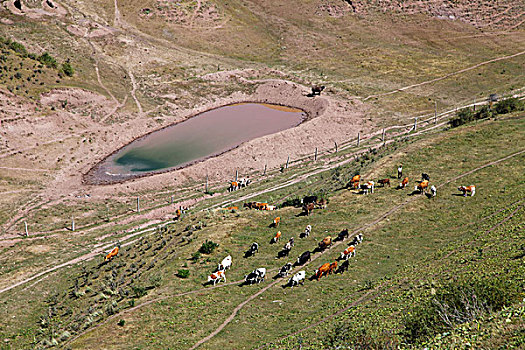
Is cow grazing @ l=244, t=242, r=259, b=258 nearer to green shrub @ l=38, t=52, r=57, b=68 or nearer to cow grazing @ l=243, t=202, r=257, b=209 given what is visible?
cow grazing @ l=243, t=202, r=257, b=209

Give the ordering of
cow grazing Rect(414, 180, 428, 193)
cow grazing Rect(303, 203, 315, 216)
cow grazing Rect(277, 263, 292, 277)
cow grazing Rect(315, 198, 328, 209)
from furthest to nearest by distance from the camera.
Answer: cow grazing Rect(315, 198, 328, 209) < cow grazing Rect(303, 203, 315, 216) < cow grazing Rect(414, 180, 428, 193) < cow grazing Rect(277, 263, 292, 277)

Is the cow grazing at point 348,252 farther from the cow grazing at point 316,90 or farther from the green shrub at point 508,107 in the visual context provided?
the cow grazing at point 316,90

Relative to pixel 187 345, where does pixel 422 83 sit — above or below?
above

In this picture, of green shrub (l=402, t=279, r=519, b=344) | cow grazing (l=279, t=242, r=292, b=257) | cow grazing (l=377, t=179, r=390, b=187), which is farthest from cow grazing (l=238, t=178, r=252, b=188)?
green shrub (l=402, t=279, r=519, b=344)

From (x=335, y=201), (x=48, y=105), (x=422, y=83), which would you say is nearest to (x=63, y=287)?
(x=335, y=201)

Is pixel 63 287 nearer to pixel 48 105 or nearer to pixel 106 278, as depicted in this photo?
pixel 106 278

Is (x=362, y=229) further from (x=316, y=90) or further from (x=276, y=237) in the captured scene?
(x=316, y=90)

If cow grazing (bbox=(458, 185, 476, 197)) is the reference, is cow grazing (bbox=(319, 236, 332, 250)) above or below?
below

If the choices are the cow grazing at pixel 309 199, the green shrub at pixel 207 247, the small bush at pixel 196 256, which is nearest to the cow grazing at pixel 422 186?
the cow grazing at pixel 309 199

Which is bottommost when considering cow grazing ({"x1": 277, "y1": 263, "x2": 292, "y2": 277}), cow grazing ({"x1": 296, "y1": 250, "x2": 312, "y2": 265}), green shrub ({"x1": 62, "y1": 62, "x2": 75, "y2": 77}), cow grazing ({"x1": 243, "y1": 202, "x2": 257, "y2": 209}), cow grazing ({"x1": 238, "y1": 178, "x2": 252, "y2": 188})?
cow grazing ({"x1": 238, "y1": 178, "x2": 252, "y2": 188})
